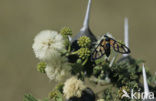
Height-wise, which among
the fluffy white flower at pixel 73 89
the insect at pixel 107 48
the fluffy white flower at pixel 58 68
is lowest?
the fluffy white flower at pixel 73 89

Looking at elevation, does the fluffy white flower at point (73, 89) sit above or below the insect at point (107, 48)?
below

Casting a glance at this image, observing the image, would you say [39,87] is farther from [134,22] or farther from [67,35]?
[67,35]

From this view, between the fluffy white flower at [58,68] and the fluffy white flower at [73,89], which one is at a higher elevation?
the fluffy white flower at [58,68]

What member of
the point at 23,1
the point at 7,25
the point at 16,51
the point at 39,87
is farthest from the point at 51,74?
the point at 23,1
